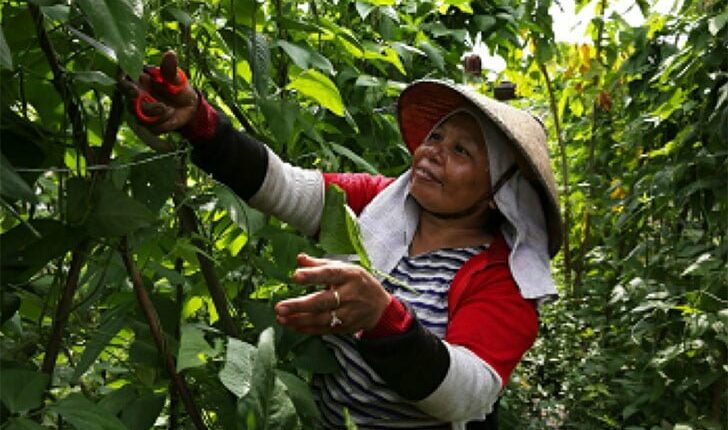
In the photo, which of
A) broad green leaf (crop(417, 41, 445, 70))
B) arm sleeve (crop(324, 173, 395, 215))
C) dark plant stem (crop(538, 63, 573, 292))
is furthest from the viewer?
dark plant stem (crop(538, 63, 573, 292))

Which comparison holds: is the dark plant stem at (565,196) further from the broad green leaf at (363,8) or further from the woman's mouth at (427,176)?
the woman's mouth at (427,176)

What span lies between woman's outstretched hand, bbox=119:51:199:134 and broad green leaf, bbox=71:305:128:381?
173 millimetres

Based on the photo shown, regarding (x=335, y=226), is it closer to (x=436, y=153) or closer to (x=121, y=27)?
(x=121, y=27)

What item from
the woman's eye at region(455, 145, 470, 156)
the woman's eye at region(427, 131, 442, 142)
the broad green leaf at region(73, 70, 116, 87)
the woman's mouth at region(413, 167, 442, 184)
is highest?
the broad green leaf at region(73, 70, 116, 87)

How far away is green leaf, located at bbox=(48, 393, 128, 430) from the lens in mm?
604

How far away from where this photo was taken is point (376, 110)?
1564 mm

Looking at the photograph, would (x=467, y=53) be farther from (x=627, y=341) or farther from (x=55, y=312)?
(x=55, y=312)

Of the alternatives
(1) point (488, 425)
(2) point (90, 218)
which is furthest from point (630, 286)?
(2) point (90, 218)

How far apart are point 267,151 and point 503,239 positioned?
340mm

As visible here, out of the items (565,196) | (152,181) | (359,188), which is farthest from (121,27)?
→ (565,196)

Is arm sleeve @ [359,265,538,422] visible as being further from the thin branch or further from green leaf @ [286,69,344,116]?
green leaf @ [286,69,344,116]

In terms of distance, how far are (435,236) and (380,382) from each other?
232mm

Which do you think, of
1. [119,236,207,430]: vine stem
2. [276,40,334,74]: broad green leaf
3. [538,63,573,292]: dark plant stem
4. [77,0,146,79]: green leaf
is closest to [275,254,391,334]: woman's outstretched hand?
[119,236,207,430]: vine stem

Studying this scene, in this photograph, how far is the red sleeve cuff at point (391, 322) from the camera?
33.3 inches
